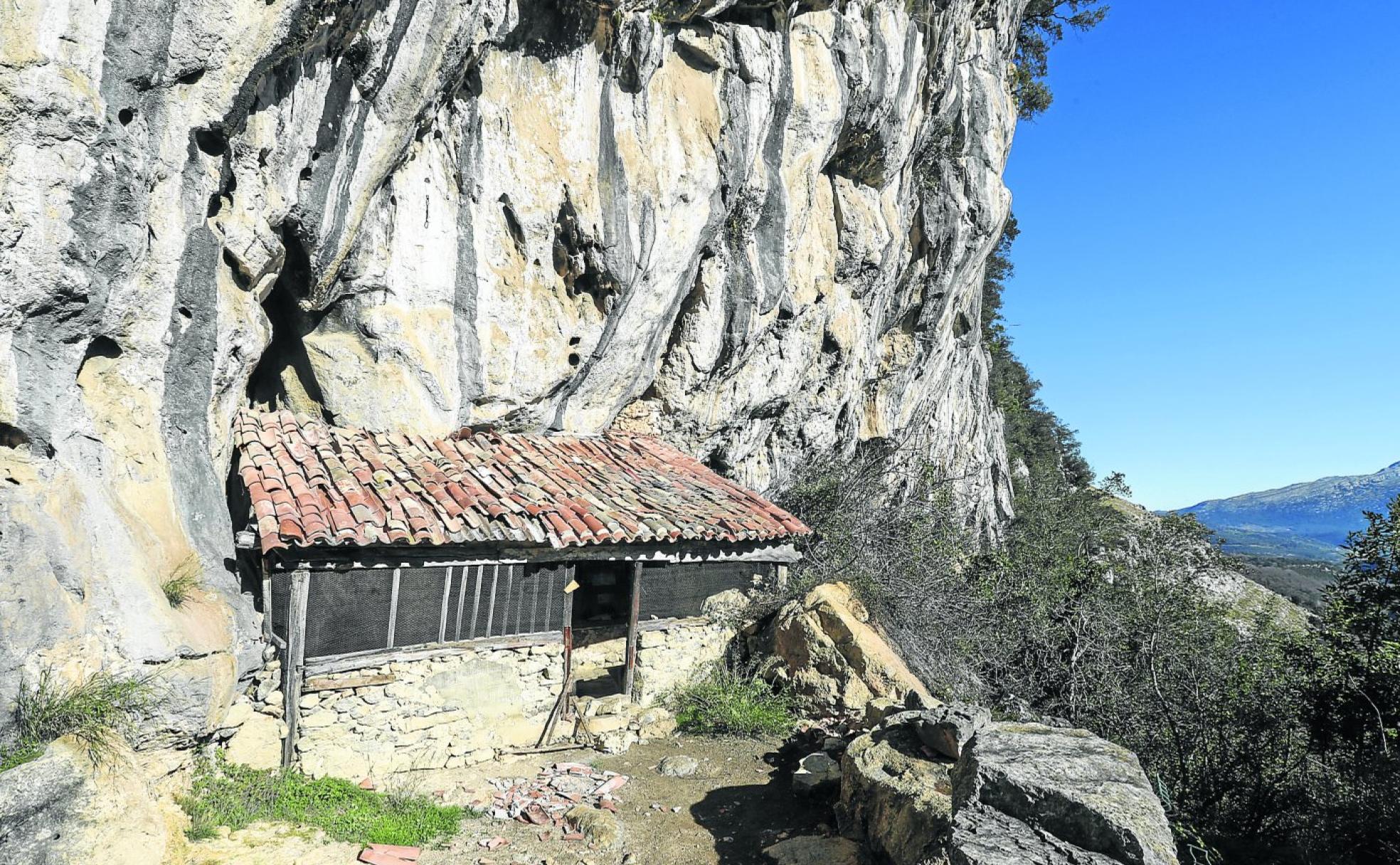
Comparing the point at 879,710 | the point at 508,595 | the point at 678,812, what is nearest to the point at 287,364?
the point at 508,595

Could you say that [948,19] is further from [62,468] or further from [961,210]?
[62,468]

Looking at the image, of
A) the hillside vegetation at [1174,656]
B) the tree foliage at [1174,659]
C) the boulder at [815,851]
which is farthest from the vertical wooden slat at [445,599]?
the tree foliage at [1174,659]

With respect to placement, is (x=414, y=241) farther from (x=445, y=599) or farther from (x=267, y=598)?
(x=267, y=598)

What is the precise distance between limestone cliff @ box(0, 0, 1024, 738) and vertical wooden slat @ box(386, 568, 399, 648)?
4.38 ft

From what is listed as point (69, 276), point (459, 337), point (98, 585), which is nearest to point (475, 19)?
point (459, 337)

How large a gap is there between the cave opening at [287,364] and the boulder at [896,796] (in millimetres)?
7399

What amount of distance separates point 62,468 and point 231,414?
2490 mm

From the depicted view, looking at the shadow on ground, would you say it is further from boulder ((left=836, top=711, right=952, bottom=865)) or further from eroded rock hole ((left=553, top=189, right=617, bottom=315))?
eroded rock hole ((left=553, top=189, right=617, bottom=315))

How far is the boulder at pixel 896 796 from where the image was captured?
5043 millimetres

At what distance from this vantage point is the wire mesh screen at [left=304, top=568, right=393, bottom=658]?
6.98 m

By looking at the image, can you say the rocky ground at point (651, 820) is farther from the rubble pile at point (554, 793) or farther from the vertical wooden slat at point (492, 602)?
the vertical wooden slat at point (492, 602)

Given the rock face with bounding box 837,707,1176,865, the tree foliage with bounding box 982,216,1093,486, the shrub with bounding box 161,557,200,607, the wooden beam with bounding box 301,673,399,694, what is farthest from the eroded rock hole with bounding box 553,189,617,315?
the tree foliage with bounding box 982,216,1093,486

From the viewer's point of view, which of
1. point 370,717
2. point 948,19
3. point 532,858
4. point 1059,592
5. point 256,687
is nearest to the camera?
point 532,858

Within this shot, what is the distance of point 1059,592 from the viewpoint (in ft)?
41.2
